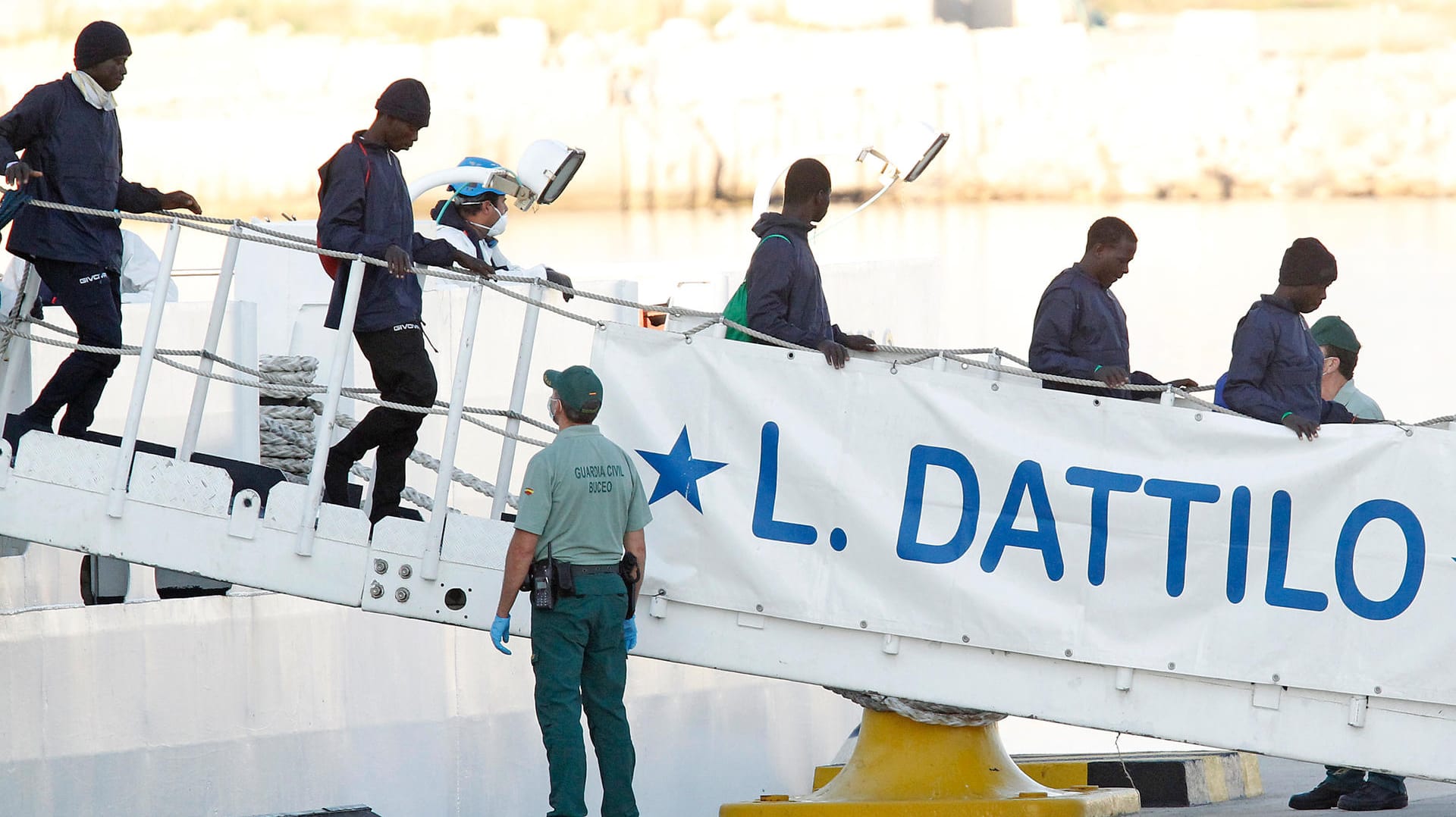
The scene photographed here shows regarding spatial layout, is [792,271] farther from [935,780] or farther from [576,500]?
[935,780]

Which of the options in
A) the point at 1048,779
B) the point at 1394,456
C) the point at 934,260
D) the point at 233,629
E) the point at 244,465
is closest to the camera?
the point at 1394,456

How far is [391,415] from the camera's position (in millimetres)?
5586

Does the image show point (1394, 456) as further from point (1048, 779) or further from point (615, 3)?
point (615, 3)

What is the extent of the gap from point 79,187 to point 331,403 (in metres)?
1.12

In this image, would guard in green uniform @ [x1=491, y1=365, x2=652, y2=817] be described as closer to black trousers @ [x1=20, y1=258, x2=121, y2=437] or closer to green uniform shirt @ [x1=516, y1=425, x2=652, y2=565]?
green uniform shirt @ [x1=516, y1=425, x2=652, y2=565]

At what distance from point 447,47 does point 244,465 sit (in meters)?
25.1

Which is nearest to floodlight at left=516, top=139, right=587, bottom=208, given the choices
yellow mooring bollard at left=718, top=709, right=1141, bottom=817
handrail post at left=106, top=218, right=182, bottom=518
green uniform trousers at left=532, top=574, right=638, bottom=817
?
handrail post at left=106, top=218, right=182, bottom=518

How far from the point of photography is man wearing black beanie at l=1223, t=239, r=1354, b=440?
5.33 metres

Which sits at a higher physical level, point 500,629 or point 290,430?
point 290,430

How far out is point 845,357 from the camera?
5.41 meters

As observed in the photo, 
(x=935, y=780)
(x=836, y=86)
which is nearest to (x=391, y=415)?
(x=935, y=780)

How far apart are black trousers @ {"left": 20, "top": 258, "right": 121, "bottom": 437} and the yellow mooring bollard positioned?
320 centimetres

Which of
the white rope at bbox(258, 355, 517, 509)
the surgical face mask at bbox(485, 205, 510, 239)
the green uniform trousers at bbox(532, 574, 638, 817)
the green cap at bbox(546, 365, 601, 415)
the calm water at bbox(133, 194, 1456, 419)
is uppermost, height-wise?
the calm water at bbox(133, 194, 1456, 419)

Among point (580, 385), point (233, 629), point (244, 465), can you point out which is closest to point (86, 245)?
point (244, 465)
